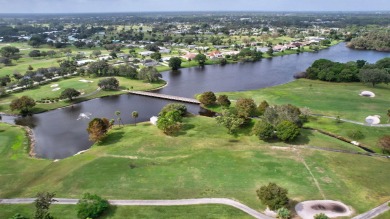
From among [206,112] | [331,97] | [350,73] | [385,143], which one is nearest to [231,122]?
[206,112]

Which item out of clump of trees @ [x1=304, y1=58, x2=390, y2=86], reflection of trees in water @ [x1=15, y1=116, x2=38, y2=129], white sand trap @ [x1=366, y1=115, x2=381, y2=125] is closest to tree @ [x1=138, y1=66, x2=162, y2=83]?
reflection of trees in water @ [x1=15, y1=116, x2=38, y2=129]

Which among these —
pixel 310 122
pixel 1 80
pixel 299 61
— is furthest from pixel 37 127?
pixel 299 61

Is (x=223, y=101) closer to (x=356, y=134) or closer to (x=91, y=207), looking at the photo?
(x=356, y=134)

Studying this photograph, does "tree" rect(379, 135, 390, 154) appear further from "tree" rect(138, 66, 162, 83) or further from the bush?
"tree" rect(138, 66, 162, 83)

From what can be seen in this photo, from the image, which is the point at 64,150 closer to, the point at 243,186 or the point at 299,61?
the point at 243,186

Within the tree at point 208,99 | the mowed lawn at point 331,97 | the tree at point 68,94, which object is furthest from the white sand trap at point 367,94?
the tree at point 68,94

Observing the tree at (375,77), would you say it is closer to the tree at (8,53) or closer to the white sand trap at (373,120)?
the white sand trap at (373,120)
